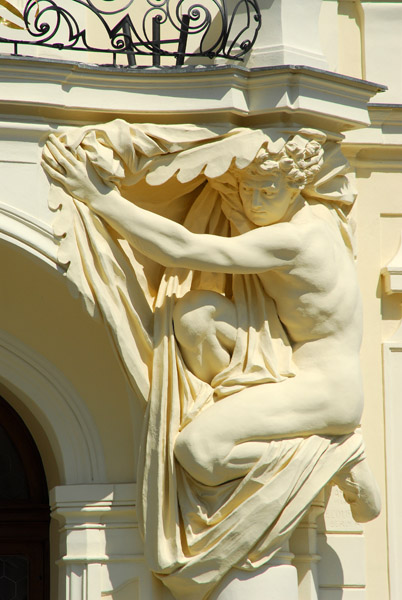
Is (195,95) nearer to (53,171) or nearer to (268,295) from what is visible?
(53,171)

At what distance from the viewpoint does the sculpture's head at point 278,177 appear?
22.4 feet

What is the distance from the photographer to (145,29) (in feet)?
24.5

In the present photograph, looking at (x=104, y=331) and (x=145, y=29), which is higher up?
(x=145, y=29)

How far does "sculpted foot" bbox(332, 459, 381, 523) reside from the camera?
23.1ft

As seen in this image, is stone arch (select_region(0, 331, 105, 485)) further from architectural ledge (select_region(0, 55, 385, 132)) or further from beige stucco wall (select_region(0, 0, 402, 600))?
architectural ledge (select_region(0, 55, 385, 132))

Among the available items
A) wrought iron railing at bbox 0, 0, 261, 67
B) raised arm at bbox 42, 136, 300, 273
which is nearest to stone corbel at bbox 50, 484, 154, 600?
raised arm at bbox 42, 136, 300, 273

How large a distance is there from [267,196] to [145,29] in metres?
1.25

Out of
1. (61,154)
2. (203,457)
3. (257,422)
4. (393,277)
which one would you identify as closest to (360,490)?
(257,422)

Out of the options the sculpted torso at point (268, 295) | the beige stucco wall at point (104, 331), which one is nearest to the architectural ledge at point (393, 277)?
the beige stucco wall at point (104, 331)

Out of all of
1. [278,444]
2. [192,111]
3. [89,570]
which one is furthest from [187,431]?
[192,111]

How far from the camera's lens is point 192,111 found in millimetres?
6852

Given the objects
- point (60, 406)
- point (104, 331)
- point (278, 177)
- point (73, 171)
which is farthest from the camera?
point (60, 406)

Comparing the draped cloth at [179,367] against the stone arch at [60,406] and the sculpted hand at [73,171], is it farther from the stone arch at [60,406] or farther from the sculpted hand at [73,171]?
the stone arch at [60,406]

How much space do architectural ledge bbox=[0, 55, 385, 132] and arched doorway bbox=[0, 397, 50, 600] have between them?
5.87 feet
